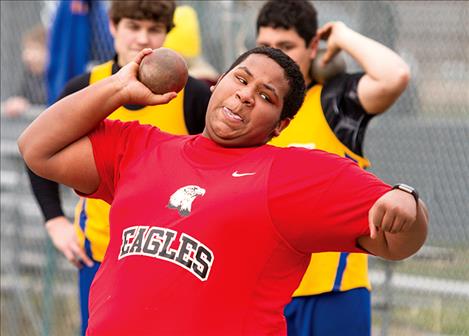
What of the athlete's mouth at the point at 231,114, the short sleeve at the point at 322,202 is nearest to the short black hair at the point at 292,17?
the athlete's mouth at the point at 231,114

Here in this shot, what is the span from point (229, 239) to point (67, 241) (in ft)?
7.41

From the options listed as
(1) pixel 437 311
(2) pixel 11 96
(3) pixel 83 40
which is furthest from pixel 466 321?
(2) pixel 11 96

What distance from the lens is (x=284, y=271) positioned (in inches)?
122

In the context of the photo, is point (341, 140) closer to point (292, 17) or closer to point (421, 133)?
point (292, 17)

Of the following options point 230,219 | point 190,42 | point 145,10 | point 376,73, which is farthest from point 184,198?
point 190,42

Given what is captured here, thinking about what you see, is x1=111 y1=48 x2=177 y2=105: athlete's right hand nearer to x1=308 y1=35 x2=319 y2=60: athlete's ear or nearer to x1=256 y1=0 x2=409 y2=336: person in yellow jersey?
x1=256 y1=0 x2=409 y2=336: person in yellow jersey

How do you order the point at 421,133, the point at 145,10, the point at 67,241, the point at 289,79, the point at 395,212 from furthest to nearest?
the point at 421,133
the point at 67,241
the point at 145,10
the point at 289,79
the point at 395,212

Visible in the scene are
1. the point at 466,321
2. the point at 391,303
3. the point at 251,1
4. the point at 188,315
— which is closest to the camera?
the point at 188,315

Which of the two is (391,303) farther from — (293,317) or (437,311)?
(293,317)

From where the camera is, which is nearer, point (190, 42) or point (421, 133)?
point (421, 133)

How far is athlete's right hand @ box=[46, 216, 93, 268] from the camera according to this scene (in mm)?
5113

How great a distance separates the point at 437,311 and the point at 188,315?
2628mm

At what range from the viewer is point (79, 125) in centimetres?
333

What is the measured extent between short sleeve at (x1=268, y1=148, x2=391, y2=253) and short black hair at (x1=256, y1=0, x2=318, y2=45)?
182 cm
